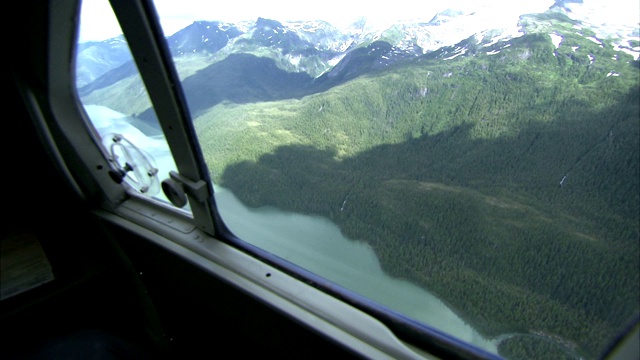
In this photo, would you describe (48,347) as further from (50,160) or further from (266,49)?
(266,49)

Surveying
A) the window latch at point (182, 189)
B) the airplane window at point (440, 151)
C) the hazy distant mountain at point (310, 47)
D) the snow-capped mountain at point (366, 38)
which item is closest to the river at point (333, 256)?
the airplane window at point (440, 151)

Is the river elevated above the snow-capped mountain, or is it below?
below

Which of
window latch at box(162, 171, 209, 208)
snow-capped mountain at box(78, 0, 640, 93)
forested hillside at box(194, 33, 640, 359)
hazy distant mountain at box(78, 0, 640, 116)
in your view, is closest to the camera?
forested hillside at box(194, 33, 640, 359)

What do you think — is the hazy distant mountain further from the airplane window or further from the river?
the river

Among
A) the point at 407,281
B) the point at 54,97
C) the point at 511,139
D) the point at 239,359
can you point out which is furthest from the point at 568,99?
the point at 54,97

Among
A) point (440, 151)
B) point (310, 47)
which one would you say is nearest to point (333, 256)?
point (440, 151)

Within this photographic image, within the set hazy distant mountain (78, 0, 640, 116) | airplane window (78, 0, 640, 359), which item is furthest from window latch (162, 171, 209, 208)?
hazy distant mountain (78, 0, 640, 116)

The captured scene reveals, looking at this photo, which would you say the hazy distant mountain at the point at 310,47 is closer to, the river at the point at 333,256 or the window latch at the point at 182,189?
the window latch at the point at 182,189
